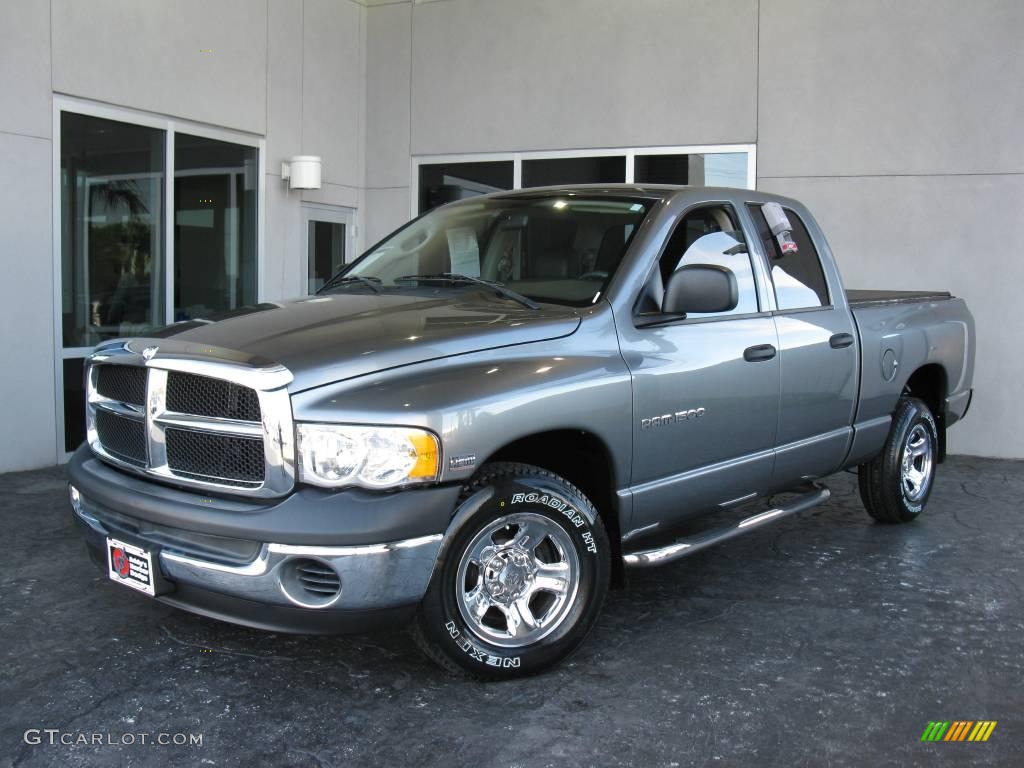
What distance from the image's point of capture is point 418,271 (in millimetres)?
4797

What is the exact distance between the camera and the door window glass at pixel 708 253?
4341 mm

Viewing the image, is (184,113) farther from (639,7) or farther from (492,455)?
(492,455)

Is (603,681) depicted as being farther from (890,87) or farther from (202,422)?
(890,87)

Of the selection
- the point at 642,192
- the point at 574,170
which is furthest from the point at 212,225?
the point at 642,192

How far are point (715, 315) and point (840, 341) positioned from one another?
44.0 inches

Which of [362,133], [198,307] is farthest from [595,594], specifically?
[362,133]

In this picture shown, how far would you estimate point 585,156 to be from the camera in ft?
33.7

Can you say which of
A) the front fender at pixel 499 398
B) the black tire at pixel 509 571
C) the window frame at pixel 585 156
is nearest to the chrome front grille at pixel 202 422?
the front fender at pixel 499 398

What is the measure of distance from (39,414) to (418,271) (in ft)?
14.6

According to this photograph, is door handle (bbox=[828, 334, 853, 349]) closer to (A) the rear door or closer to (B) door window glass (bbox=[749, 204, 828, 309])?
(A) the rear door

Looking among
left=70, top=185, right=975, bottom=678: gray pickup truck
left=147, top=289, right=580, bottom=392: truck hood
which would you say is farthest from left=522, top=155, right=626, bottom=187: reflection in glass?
left=147, top=289, right=580, bottom=392: truck hood

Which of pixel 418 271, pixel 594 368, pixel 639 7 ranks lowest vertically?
pixel 594 368

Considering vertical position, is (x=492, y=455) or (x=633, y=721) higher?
(x=492, y=455)

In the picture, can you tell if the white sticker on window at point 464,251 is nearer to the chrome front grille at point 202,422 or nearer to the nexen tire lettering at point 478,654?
the chrome front grille at point 202,422
